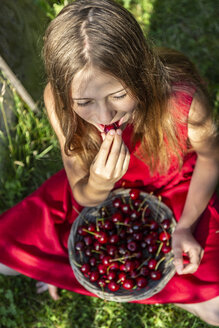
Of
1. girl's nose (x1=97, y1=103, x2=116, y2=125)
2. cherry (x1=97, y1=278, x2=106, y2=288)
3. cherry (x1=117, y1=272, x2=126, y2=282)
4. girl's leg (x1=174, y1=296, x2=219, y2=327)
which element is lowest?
girl's leg (x1=174, y1=296, x2=219, y2=327)

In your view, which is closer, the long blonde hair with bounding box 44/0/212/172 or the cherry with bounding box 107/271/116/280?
the long blonde hair with bounding box 44/0/212/172

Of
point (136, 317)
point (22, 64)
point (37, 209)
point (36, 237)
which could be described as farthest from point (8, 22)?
point (136, 317)

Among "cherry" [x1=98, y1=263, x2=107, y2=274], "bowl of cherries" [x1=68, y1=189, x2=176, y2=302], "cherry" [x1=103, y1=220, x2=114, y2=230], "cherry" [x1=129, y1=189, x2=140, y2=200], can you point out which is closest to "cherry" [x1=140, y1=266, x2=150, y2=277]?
"bowl of cherries" [x1=68, y1=189, x2=176, y2=302]

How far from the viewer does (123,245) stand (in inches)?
90.2

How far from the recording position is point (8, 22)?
2.63 meters

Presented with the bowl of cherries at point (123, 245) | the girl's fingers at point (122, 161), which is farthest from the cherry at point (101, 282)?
the girl's fingers at point (122, 161)

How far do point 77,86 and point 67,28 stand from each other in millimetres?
221

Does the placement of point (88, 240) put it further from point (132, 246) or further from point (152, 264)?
point (152, 264)

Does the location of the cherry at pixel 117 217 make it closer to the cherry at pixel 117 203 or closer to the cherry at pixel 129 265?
the cherry at pixel 117 203

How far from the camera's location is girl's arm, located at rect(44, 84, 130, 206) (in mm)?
1647

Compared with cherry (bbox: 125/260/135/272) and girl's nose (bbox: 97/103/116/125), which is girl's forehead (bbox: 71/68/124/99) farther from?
cherry (bbox: 125/260/135/272)

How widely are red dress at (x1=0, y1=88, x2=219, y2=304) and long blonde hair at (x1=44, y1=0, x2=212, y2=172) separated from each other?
290 mm

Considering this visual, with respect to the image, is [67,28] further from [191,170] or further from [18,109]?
[18,109]

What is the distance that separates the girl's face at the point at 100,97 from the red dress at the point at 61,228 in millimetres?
568
